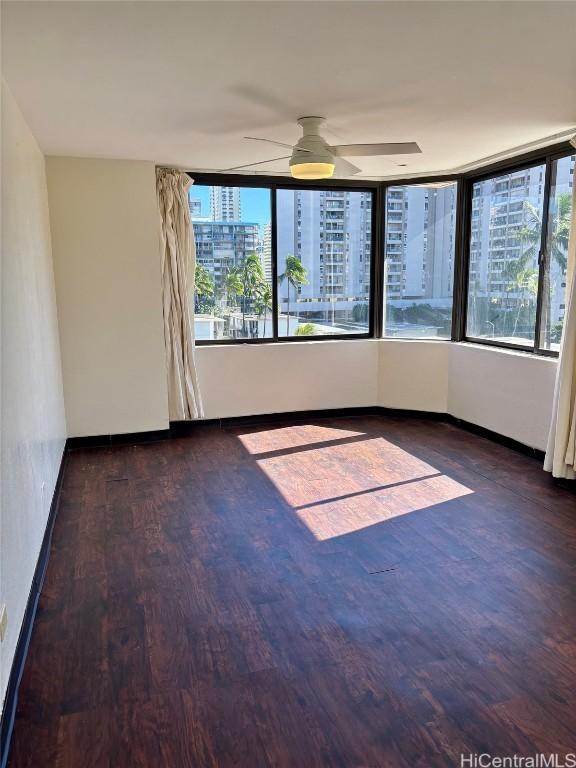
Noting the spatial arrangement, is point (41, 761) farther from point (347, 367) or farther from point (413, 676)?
point (347, 367)

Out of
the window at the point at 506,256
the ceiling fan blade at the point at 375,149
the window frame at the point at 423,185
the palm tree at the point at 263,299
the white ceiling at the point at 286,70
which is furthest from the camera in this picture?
the palm tree at the point at 263,299

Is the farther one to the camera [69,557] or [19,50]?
[69,557]

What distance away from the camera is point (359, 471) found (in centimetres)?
445

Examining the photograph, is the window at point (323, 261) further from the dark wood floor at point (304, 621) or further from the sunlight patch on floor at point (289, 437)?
the dark wood floor at point (304, 621)

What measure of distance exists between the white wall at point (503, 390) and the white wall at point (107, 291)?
2.87 meters

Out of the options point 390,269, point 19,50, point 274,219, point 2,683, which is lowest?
point 2,683

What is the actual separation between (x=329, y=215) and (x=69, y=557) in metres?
4.21

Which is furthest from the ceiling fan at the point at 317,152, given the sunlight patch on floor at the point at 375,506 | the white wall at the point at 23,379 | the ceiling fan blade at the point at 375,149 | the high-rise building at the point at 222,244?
the sunlight patch on floor at the point at 375,506

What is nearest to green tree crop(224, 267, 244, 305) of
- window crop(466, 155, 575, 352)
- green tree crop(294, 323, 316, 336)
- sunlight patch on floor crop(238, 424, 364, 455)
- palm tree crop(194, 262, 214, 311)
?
palm tree crop(194, 262, 214, 311)

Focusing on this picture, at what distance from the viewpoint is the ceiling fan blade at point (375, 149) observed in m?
3.37

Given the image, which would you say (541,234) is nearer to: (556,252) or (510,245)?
(556,252)

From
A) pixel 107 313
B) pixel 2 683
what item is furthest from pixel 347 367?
pixel 2 683

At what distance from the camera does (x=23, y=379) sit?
2795 mm

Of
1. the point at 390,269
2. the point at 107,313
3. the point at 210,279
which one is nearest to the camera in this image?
the point at 107,313
